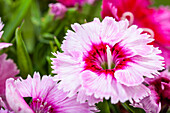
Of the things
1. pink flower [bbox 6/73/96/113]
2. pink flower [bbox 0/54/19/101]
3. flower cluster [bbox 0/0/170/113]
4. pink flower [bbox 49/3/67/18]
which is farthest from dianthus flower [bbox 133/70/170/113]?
pink flower [bbox 49/3/67/18]

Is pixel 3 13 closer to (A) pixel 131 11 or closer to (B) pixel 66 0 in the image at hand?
(B) pixel 66 0

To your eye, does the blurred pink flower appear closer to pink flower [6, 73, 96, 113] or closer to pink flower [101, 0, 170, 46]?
pink flower [101, 0, 170, 46]

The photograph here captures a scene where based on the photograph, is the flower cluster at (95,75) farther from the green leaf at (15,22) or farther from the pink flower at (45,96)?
the green leaf at (15,22)

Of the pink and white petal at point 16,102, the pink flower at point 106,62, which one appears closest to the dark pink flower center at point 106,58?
the pink flower at point 106,62

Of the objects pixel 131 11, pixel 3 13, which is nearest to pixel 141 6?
pixel 131 11

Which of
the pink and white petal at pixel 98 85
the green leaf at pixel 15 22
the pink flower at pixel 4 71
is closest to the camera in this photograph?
the pink and white petal at pixel 98 85

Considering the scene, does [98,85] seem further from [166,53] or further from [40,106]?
[166,53]

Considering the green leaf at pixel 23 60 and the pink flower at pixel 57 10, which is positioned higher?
→ the pink flower at pixel 57 10

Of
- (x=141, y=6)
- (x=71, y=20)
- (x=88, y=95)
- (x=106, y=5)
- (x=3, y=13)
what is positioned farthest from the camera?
(x=3, y=13)
